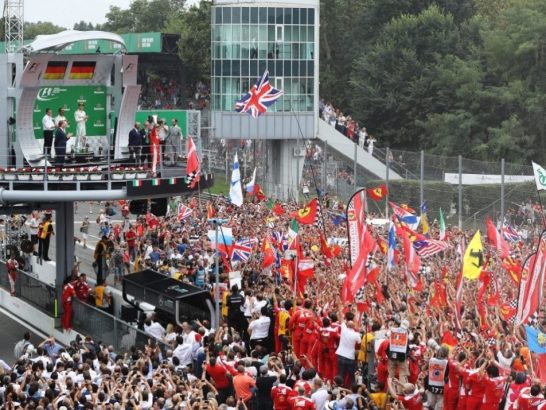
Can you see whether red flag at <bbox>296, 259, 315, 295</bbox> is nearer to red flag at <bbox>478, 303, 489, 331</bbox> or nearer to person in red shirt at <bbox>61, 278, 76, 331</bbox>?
red flag at <bbox>478, 303, 489, 331</bbox>

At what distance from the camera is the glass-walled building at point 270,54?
7288 centimetres

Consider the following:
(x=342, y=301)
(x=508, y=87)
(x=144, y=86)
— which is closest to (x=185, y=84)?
(x=144, y=86)

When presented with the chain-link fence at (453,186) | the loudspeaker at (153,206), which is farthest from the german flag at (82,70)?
the chain-link fence at (453,186)

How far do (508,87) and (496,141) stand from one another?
5.90m

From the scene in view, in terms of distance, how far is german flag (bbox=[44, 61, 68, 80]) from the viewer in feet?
111

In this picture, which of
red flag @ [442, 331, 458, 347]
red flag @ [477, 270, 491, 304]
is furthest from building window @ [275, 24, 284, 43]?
red flag @ [442, 331, 458, 347]

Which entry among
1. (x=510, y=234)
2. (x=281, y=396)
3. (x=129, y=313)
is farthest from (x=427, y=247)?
(x=281, y=396)

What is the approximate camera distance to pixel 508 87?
8006 centimetres

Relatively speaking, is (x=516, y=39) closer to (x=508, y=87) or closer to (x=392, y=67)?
(x=508, y=87)

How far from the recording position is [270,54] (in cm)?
7338

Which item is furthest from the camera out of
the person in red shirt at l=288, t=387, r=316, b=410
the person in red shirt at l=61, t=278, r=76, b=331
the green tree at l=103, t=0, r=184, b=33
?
the green tree at l=103, t=0, r=184, b=33

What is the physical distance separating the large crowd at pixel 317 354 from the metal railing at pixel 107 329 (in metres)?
0.40

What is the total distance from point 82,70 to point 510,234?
1280 centimetres

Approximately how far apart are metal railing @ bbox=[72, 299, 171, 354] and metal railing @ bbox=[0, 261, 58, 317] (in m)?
2.03
